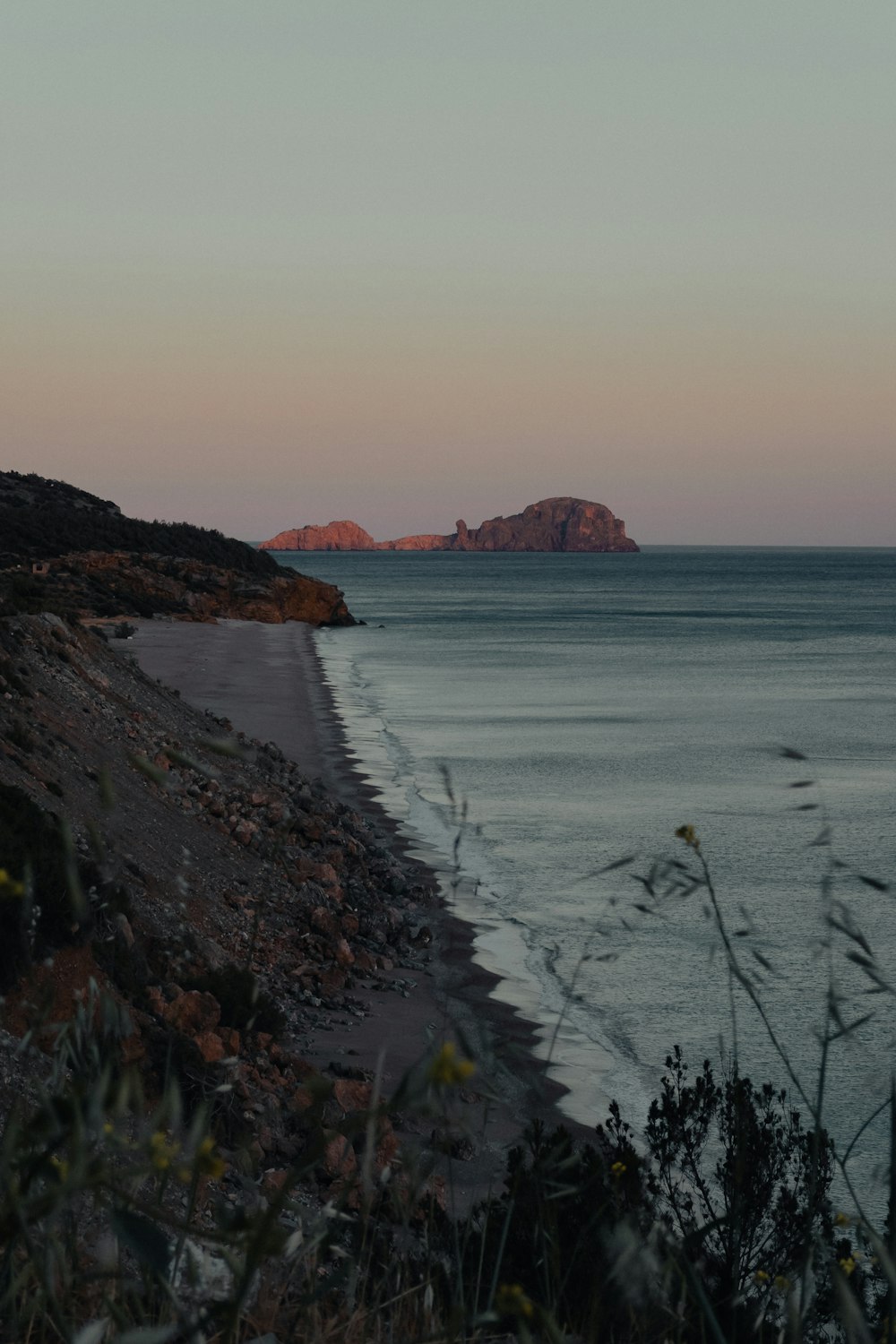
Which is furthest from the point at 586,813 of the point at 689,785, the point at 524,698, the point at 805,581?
the point at 805,581

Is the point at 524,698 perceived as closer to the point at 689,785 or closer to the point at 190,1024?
the point at 689,785

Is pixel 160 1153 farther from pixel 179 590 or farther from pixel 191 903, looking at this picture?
pixel 179 590

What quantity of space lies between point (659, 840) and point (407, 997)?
5795mm

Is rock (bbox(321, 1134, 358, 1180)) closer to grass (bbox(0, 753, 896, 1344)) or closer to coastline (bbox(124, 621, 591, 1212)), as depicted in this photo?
grass (bbox(0, 753, 896, 1344))

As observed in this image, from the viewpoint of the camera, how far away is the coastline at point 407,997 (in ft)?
13.6

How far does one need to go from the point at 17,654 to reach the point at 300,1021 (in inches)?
238

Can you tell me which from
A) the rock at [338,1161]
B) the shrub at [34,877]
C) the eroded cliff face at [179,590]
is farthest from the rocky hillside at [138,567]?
the rock at [338,1161]

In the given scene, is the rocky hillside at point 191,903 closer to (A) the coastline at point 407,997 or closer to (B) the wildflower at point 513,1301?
(A) the coastline at point 407,997

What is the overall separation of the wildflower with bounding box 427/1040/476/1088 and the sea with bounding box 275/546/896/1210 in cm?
62

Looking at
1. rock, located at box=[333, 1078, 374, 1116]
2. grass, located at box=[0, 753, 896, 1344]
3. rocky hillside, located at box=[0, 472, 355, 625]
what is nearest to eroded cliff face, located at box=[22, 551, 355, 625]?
rocky hillside, located at box=[0, 472, 355, 625]

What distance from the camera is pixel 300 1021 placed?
8156mm

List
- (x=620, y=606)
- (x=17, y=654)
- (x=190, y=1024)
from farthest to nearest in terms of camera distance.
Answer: (x=620, y=606), (x=17, y=654), (x=190, y=1024)

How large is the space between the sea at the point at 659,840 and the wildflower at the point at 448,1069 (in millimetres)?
624

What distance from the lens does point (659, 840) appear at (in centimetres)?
1435
